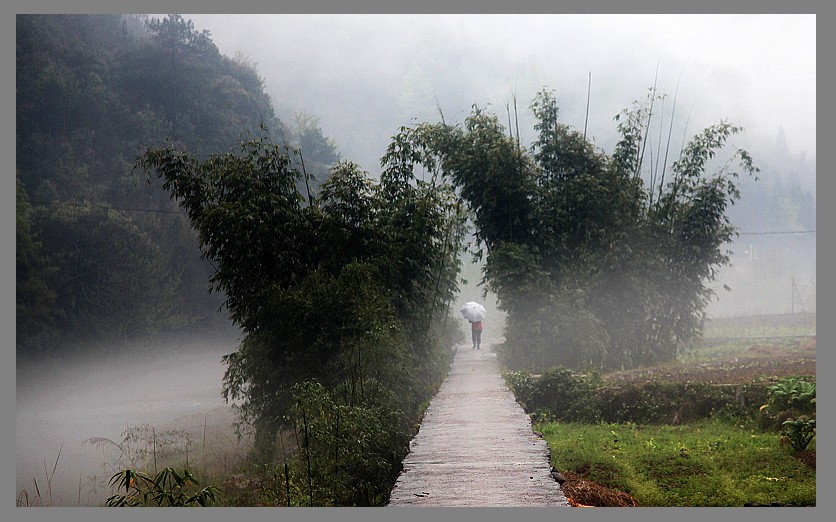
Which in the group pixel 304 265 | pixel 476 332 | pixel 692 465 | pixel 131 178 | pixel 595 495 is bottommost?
pixel 595 495

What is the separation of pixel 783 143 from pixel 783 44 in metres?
0.92

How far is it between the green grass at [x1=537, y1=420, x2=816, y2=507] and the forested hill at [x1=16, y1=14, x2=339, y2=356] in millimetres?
3549

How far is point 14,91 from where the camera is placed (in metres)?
7.65

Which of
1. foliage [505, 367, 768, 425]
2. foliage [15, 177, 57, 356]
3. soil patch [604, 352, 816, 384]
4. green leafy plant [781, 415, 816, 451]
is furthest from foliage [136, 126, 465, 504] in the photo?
green leafy plant [781, 415, 816, 451]

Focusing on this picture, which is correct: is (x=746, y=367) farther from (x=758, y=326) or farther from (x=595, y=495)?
(x=595, y=495)

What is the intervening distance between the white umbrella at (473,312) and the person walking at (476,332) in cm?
9

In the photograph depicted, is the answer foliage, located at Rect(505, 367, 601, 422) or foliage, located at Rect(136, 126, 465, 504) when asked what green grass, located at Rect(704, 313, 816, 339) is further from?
foliage, located at Rect(136, 126, 465, 504)

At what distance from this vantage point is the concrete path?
609 cm

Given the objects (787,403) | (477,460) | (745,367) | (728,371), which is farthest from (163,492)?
(745,367)

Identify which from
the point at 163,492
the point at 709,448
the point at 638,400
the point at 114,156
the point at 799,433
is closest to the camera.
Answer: the point at 163,492

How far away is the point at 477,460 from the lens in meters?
6.79

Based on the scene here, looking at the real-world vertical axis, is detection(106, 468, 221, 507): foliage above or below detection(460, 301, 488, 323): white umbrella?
below

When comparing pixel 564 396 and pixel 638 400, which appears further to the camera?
pixel 564 396

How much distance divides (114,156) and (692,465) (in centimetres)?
573
